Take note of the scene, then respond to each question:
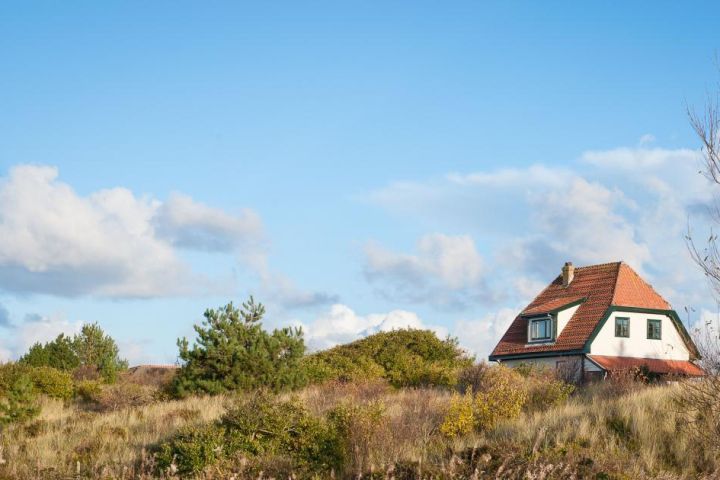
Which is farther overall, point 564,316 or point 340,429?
point 564,316

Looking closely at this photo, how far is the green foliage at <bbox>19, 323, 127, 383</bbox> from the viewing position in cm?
4325

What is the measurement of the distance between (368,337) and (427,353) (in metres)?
2.66

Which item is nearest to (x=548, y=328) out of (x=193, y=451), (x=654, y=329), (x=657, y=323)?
(x=654, y=329)

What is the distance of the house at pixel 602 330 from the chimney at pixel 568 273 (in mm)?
249

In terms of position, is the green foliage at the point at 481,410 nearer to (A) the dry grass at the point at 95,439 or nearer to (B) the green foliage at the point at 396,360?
(A) the dry grass at the point at 95,439

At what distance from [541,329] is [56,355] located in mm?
23778

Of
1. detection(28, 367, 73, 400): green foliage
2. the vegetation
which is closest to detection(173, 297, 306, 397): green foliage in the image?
the vegetation

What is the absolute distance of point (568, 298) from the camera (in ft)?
143

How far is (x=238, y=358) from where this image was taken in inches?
1093

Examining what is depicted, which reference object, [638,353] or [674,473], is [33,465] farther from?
[638,353]

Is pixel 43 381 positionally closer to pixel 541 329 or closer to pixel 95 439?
pixel 95 439

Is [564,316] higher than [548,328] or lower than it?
higher

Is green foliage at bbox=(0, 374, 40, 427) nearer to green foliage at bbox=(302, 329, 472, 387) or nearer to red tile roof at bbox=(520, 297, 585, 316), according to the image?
green foliage at bbox=(302, 329, 472, 387)

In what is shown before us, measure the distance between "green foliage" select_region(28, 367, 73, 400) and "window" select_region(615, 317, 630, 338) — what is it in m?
24.1
